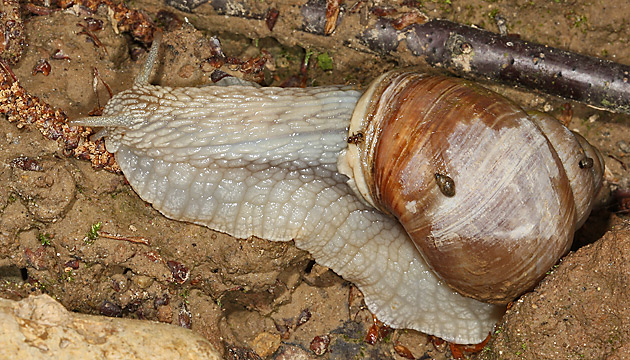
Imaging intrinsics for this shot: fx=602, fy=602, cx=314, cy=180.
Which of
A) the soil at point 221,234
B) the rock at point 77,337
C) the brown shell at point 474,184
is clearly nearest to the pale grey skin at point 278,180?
the soil at point 221,234

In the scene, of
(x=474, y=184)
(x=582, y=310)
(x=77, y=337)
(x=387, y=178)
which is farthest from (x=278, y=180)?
(x=582, y=310)

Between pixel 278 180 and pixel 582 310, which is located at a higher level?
pixel 278 180

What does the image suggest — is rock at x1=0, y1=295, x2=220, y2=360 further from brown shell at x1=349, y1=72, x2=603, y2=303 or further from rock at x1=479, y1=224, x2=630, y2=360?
rock at x1=479, y1=224, x2=630, y2=360

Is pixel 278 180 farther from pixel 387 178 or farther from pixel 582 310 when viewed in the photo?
pixel 582 310

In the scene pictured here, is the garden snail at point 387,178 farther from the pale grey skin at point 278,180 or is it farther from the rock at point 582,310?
the rock at point 582,310

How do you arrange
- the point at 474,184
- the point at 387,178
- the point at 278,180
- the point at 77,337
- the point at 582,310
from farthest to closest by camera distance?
the point at 278,180 < the point at 387,178 < the point at 582,310 < the point at 474,184 < the point at 77,337

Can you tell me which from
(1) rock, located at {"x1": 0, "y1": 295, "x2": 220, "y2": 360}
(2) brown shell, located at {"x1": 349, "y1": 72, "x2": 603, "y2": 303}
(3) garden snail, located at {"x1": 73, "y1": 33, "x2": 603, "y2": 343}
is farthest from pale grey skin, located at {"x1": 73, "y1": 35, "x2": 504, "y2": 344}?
(1) rock, located at {"x1": 0, "y1": 295, "x2": 220, "y2": 360}
